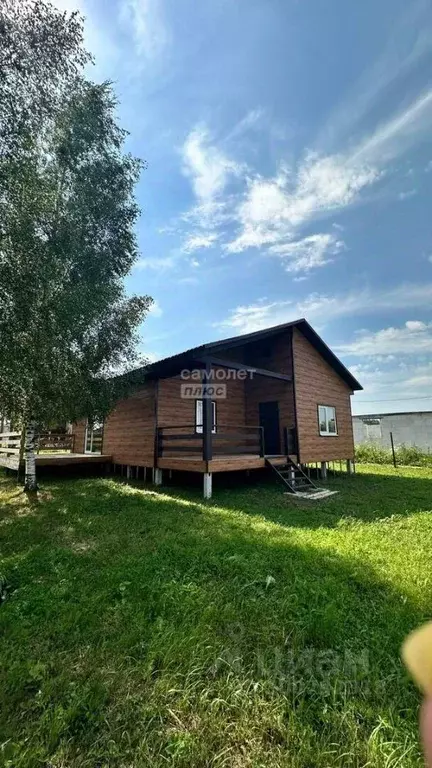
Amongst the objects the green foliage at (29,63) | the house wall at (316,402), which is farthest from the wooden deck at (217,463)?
the green foliage at (29,63)

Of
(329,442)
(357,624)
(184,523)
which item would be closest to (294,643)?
(357,624)

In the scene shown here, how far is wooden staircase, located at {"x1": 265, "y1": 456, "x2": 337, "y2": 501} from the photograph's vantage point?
1027 cm

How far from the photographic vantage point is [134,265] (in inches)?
421

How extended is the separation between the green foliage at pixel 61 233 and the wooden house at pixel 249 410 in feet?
6.85

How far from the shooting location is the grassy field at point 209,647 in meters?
2.33

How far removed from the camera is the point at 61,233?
28.0 feet

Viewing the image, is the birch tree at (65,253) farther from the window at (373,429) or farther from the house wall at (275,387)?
the window at (373,429)

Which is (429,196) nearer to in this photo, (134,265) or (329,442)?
(134,265)

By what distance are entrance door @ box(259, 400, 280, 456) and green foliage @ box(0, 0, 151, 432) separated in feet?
18.8

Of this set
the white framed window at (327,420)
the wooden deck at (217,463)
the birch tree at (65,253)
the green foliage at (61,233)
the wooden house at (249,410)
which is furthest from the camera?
the white framed window at (327,420)

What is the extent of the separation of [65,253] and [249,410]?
8.85m

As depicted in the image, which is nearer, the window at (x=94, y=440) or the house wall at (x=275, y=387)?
the house wall at (x=275, y=387)

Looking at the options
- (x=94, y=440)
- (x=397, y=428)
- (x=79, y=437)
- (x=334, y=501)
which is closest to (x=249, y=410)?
(x=334, y=501)

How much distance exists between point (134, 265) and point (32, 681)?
389 inches
